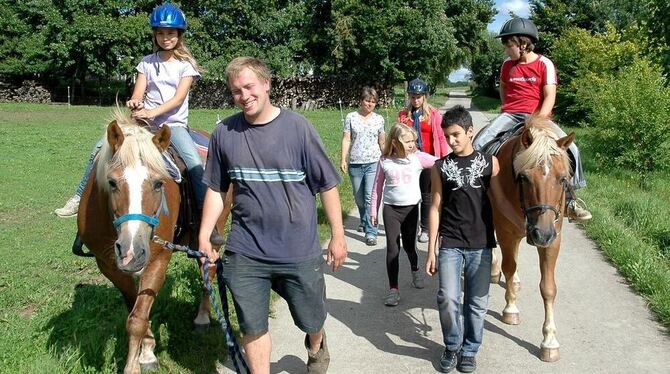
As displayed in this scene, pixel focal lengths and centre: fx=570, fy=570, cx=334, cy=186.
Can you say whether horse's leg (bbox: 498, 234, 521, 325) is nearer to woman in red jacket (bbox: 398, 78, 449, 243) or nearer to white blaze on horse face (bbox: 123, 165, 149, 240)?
woman in red jacket (bbox: 398, 78, 449, 243)

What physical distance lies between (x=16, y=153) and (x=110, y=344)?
13.0 metres

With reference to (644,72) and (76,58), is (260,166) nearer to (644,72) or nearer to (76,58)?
(644,72)

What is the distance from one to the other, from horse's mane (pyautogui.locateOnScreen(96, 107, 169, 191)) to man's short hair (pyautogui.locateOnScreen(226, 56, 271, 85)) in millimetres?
775

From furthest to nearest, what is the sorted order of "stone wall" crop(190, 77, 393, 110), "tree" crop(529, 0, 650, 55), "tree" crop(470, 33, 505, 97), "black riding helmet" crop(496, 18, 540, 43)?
1. "tree" crop(470, 33, 505, 97)
2. "tree" crop(529, 0, 650, 55)
3. "stone wall" crop(190, 77, 393, 110)
4. "black riding helmet" crop(496, 18, 540, 43)

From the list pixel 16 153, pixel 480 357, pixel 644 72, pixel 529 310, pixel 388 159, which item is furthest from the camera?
pixel 16 153

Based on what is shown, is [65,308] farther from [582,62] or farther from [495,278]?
[582,62]

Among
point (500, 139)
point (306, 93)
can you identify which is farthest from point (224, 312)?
point (306, 93)

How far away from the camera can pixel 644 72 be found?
42.8ft

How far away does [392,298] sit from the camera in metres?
5.66

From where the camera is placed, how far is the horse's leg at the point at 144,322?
3.78 metres

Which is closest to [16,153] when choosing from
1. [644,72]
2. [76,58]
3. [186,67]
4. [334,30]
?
[186,67]

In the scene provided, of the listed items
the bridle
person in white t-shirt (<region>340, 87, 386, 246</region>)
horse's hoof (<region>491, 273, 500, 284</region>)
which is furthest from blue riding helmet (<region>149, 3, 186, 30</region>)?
horse's hoof (<region>491, 273, 500, 284</region>)

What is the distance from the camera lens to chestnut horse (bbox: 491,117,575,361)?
407 centimetres

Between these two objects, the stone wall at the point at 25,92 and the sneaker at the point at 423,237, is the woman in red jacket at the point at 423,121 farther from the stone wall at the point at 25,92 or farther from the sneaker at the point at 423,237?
the stone wall at the point at 25,92
